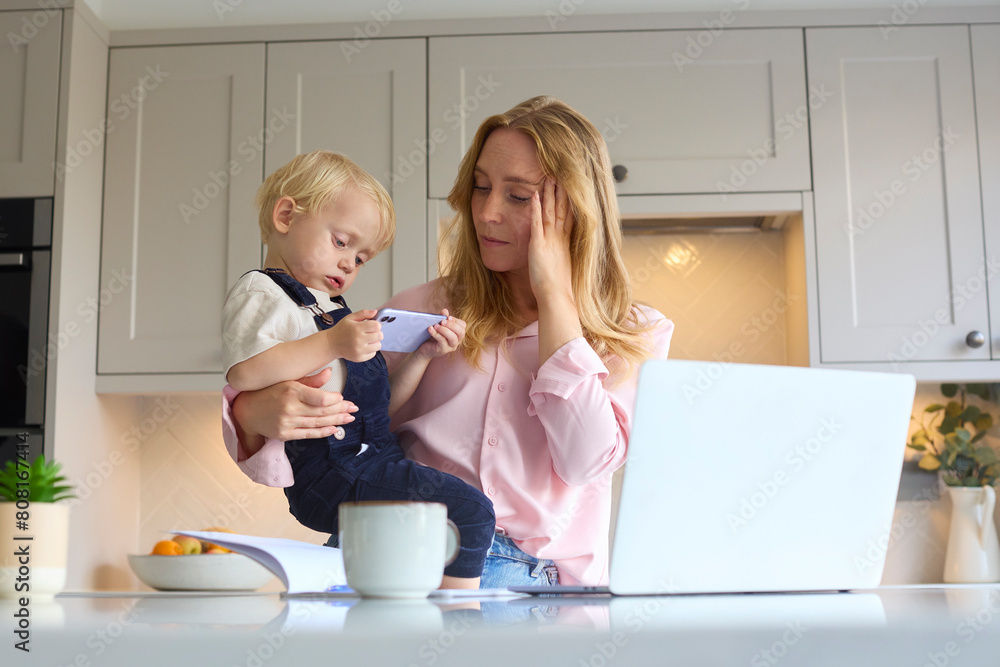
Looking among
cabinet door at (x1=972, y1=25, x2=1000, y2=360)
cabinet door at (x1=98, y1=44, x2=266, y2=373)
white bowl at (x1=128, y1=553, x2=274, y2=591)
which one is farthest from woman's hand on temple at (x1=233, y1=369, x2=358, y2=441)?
cabinet door at (x1=972, y1=25, x2=1000, y2=360)

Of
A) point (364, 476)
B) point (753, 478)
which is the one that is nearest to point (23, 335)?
point (364, 476)

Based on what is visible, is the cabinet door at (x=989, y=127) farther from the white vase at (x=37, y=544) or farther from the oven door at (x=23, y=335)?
the oven door at (x=23, y=335)

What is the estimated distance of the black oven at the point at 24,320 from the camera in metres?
2.27

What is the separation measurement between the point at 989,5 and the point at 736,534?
2303 millimetres

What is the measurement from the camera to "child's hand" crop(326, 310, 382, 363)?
97 centimetres

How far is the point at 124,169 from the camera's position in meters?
2.51

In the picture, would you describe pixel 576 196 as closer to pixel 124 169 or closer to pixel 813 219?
pixel 813 219

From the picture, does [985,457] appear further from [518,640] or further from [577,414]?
[518,640]

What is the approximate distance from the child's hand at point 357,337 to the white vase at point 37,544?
0.38 m

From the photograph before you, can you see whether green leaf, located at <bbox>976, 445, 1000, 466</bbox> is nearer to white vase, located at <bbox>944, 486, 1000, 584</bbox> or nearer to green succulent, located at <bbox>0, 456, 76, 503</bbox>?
white vase, located at <bbox>944, 486, 1000, 584</bbox>

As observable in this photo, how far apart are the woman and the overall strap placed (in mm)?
131

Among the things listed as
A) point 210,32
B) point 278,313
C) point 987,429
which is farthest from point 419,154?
point 987,429

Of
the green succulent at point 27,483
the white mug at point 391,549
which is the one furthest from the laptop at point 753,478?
the green succulent at point 27,483

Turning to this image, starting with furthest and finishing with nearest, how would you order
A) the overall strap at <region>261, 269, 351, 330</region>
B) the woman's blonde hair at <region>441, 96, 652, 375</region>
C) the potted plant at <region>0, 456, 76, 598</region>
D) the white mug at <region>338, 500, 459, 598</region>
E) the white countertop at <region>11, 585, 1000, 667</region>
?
the woman's blonde hair at <region>441, 96, 652, 375</region> < the overall strap at <region>261, 269, 351, 330</region> < the potted plant at <region>0, 456, 76, 598</region> < the white mug at <region>338, 500, 459, 598</region> < the white countertop at <region>11, 585, 1000, 667</region>
